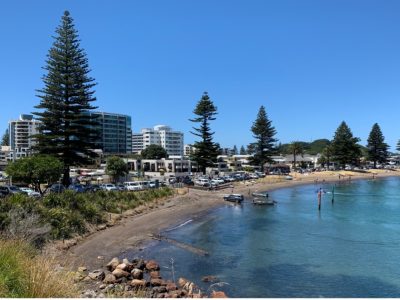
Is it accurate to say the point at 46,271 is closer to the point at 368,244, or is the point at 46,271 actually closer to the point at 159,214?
the point at 368,244

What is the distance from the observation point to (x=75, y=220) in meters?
28.9

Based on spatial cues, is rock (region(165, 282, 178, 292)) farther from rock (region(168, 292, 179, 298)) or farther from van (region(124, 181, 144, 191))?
van (region(124, 181, 144, 191))

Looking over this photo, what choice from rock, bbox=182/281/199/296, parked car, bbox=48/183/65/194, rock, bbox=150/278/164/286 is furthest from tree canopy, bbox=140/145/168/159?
rock, bbox=182/281/199/296

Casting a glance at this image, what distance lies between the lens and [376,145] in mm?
131375

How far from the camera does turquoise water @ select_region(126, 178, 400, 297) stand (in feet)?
63.1

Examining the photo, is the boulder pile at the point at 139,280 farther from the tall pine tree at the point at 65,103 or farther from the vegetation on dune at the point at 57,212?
the tall pine tree at the point at 65,103

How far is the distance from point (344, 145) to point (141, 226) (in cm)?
9341

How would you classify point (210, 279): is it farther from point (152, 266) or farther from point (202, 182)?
point (202, 182)

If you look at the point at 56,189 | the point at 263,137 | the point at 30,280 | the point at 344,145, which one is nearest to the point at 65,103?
the point at 56,189

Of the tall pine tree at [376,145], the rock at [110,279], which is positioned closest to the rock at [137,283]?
the rock at [110,279]

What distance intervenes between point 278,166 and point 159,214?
8092 centimetres

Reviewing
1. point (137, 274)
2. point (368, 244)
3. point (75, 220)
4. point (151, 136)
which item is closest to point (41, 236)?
point (75, 220)

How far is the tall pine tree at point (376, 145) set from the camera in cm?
13100

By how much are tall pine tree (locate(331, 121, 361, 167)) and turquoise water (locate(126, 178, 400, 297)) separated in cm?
7235
